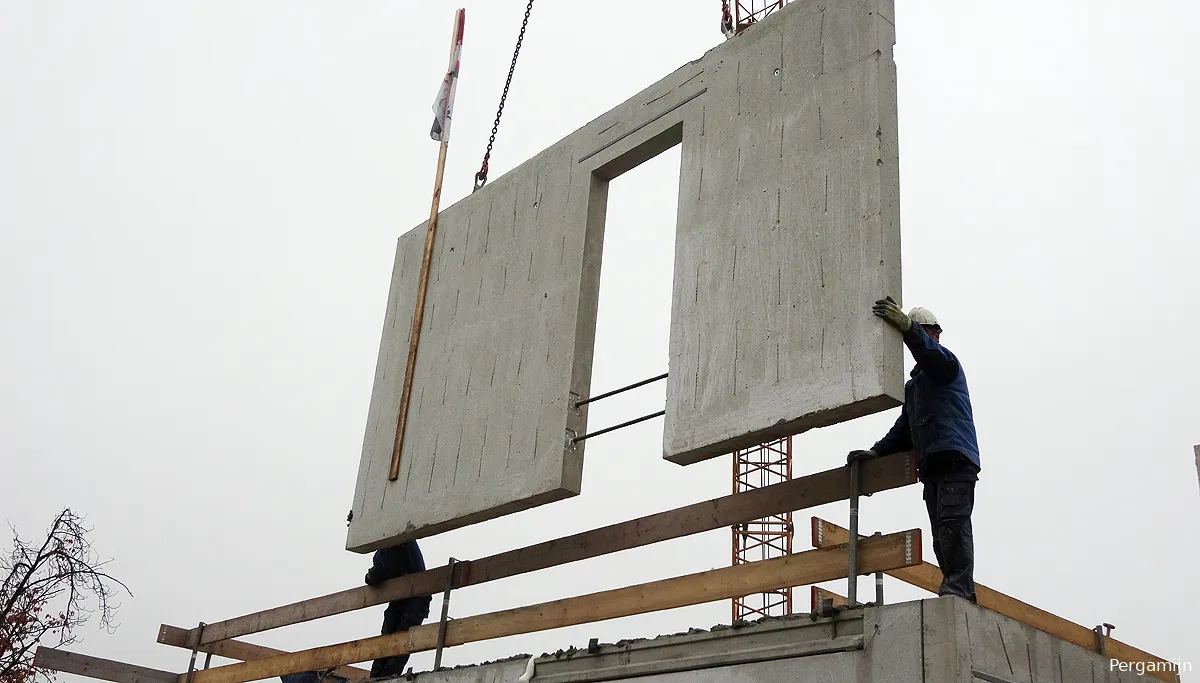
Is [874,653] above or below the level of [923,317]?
below

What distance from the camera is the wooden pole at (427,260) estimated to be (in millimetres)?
9016

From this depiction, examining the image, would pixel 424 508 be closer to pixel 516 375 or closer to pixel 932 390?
pixel 516 375

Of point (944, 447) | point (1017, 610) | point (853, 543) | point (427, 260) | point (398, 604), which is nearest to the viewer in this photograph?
point (853, 543)

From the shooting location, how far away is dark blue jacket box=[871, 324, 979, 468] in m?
5.84

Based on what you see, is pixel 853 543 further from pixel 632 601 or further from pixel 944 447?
pixel 632 601

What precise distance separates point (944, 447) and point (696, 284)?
193 centimetres

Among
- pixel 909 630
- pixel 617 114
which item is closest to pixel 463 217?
pixel 617 114

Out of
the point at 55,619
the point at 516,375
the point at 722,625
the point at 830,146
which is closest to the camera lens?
the point at 722,625

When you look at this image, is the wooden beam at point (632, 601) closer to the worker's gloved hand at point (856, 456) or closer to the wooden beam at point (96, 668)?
the worker's gloved hand at point (856, 456)

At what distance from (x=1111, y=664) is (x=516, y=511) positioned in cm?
375

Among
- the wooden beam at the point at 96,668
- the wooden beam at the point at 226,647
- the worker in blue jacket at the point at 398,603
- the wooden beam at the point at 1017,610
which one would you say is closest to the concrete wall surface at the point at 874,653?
the wooden beam at the point at 1017,610

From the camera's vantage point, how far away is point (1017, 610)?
6.27 metres

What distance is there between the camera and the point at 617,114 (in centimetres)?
824

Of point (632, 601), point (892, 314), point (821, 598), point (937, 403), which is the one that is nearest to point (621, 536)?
point (632, 601)
